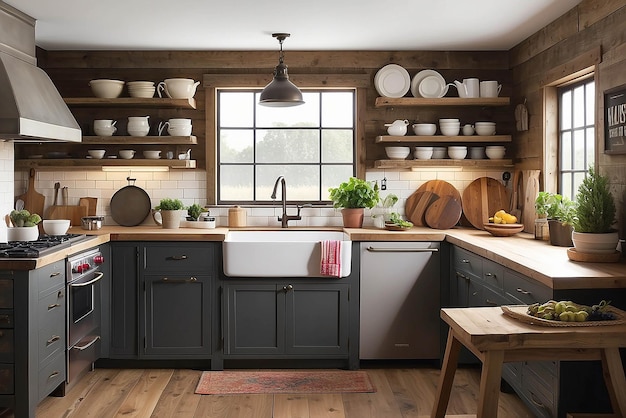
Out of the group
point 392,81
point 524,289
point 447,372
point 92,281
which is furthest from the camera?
point 392,81

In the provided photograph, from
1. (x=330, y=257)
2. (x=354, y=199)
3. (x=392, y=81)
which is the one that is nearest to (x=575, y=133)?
(x=392, y=81)

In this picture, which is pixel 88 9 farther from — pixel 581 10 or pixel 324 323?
pixel 581 10

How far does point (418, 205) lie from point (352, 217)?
1.96 ft

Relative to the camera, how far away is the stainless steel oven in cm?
443

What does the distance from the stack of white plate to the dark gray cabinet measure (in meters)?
1.73

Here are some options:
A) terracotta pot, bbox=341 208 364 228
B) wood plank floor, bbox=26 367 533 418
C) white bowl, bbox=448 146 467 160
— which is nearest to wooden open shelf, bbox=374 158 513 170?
white bowl, bbox=448 146 467 160

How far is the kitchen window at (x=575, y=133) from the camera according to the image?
4.53m

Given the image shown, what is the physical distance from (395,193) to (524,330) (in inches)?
127

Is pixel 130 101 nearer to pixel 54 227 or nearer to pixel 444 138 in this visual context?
pixel 54 227

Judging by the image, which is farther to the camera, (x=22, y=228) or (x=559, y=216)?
(x=22, y=228)

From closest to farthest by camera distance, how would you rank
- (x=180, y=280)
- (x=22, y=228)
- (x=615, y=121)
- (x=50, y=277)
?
(x=615, y=121), (x=50, y=277), (x=22, y=228), (x=180, y=280)

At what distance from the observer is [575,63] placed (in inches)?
175

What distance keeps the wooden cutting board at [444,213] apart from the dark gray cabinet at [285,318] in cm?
108

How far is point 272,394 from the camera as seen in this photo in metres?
4.55
